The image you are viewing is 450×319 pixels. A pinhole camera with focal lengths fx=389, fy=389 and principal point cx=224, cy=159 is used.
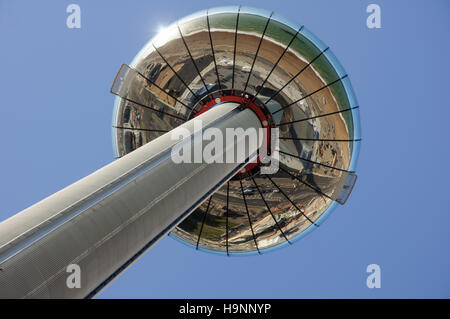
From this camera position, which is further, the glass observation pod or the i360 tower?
the glass observation pod

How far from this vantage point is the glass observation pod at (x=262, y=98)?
1272 centimetres

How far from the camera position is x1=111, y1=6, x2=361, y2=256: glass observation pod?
41.7 feet

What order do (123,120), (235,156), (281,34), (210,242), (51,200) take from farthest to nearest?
(210,242)
(123,120)
(281,34)
(235,156)
(51,200)

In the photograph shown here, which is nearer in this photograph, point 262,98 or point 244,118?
point 244,118

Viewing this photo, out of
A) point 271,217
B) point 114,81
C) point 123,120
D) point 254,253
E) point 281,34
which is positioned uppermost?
point 281,34

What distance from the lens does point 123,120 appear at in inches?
582

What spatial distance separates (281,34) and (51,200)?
30.8ft

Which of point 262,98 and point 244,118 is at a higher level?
point 262,98

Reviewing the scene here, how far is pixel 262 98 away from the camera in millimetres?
12984

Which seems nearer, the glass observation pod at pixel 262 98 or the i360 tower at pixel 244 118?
the i360 tower at pixel 244 118

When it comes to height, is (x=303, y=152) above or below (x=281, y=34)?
below
